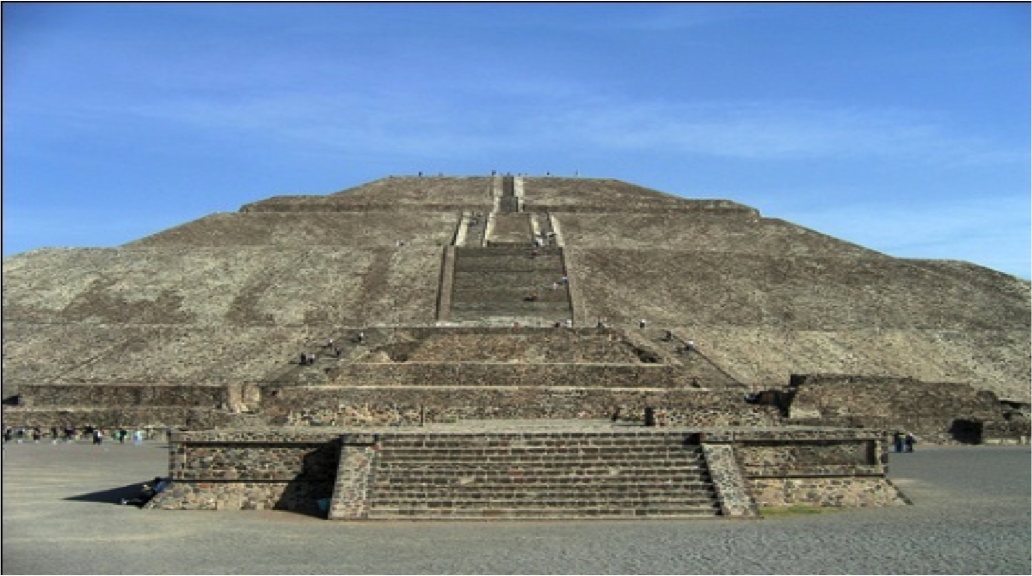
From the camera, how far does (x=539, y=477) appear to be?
44.7 feet

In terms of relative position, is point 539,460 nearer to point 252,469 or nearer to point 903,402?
point 252,469

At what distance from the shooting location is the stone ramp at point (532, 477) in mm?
12984

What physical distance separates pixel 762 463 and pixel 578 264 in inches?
1053

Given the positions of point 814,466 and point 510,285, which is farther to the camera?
point 510,285

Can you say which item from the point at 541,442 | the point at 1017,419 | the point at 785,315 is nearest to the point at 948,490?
the point at 541,442

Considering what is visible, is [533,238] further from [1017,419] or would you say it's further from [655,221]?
[1017,419]

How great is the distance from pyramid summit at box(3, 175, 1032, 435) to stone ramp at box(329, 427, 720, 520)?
18.0 ft

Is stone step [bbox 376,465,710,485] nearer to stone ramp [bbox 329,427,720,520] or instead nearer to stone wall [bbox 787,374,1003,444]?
stone ramp [bbox 329,427,720,520]

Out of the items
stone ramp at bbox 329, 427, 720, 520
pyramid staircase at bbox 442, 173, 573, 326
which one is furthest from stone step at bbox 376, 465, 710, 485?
pyramid staircase at bbox 442, 173, 573, 326

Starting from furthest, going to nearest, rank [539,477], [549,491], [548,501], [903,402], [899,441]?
[903,402] < [899,441] < [539,477] < [549,491] < [548,501]

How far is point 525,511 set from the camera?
13.0 metres

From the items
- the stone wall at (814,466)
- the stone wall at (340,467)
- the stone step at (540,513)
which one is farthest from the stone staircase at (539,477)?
the stone wall at (814,466)

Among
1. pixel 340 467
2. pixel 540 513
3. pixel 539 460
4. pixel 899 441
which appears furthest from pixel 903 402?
pixel 340 467

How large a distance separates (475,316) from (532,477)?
68.4 ft
